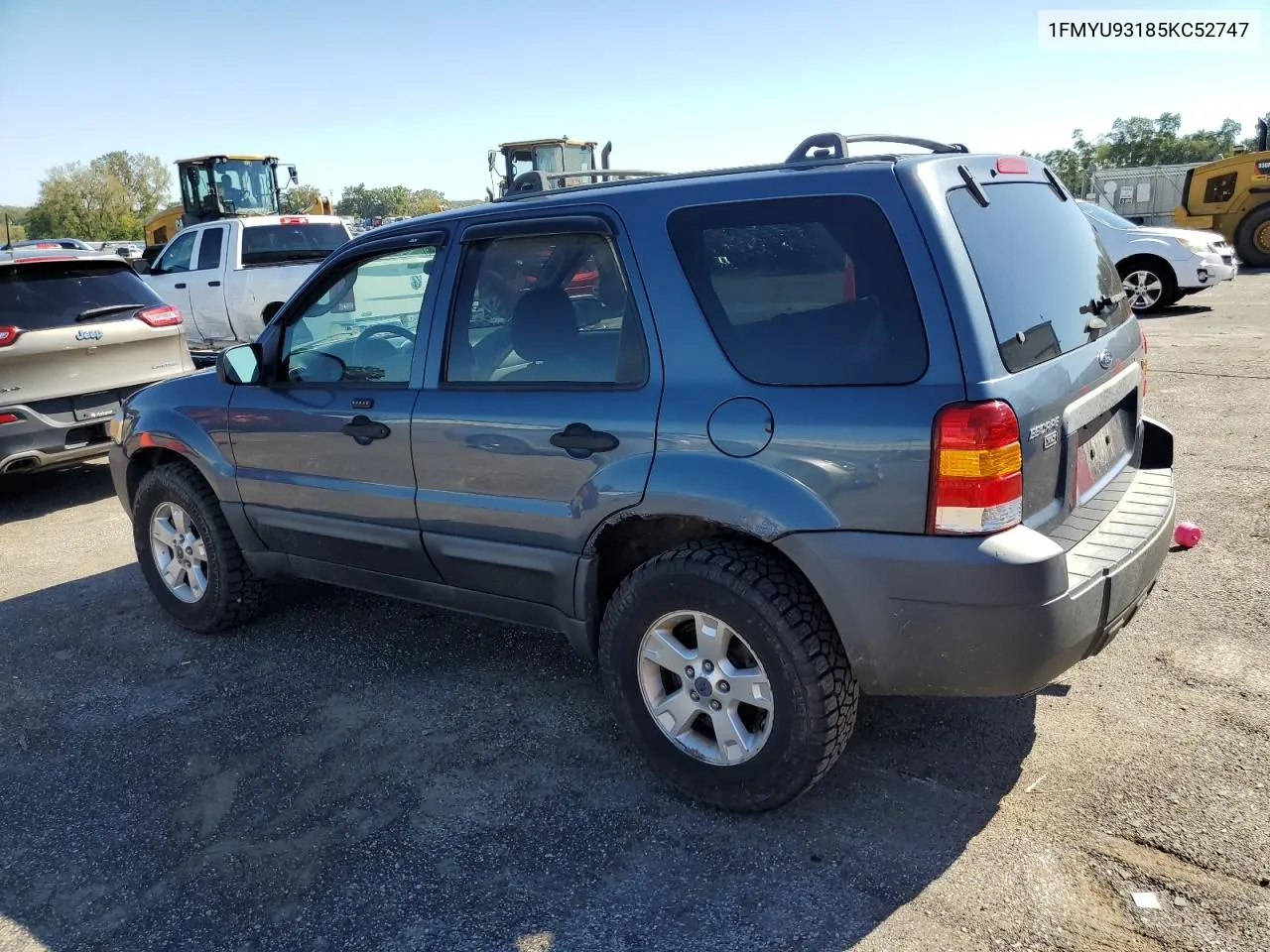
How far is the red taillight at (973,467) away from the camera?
8.13ft

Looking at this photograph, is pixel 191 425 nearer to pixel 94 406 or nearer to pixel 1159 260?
pixel 94 406

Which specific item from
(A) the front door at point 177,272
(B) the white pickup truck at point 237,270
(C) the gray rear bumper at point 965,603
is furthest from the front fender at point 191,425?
(A) the front door at point 177,272

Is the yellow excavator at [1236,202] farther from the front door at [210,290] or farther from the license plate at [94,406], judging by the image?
the license plate at [94,406]

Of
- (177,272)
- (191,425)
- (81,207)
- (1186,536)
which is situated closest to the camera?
(1186,536)

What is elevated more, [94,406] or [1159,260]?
[1159,260]

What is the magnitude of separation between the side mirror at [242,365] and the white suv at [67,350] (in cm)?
335

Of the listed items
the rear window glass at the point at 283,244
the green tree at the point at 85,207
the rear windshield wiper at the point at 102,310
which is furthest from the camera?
the green tree at the point at 85,207

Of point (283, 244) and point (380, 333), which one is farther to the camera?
point (283, 244)

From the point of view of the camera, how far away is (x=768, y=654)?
2793mm

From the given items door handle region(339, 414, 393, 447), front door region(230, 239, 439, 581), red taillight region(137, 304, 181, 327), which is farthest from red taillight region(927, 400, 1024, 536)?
red taillight region(137, 304, 181, 327)

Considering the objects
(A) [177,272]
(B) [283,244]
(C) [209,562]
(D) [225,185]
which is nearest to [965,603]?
(C) [209,562]

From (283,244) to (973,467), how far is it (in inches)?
449

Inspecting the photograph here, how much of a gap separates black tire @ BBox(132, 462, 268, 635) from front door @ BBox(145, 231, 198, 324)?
8.68m

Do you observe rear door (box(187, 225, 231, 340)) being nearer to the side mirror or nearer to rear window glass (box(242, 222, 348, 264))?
rear window glass (box(242, 222, 348, 264))
